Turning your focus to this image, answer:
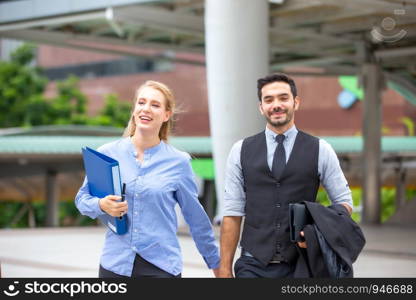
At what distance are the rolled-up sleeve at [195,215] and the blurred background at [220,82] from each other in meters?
0.66

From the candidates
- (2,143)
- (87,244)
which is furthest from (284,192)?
(2,143)

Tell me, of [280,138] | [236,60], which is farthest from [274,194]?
[236,60]

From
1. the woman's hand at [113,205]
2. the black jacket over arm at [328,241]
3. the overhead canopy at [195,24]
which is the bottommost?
the black jacket over arm at [328,241]

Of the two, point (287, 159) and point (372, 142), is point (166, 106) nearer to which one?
point (287, 159)

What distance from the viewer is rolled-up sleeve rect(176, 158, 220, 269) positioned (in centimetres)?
496

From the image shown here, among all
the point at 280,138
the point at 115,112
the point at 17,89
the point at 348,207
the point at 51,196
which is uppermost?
the point at 17,89

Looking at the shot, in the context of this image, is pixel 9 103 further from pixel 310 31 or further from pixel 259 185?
pixel 259 185

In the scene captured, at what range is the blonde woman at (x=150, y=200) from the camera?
4.80 meters

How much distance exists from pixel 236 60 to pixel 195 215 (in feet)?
38.4

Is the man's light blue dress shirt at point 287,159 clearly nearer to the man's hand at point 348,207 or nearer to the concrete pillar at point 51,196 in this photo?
the man's hand at point 348,207

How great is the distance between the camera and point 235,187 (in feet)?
16.1

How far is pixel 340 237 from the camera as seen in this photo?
14.6 feet

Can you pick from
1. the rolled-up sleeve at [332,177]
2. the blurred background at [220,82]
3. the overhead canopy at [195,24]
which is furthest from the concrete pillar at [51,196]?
the rolled-up sleeve at [332,177]

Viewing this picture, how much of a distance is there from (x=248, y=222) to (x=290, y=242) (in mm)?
279
